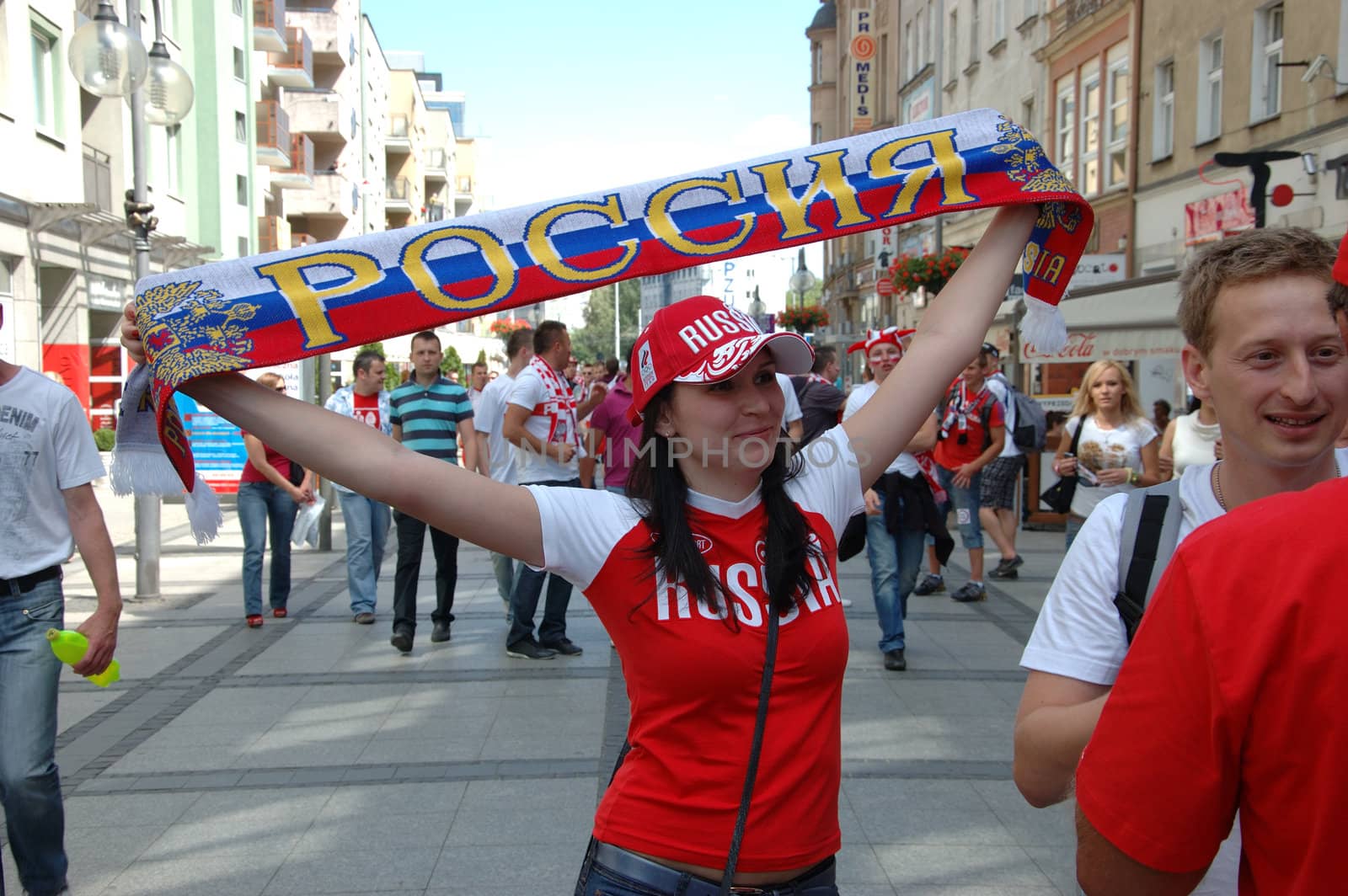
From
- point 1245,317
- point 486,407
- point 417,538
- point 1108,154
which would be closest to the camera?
point 1245,317

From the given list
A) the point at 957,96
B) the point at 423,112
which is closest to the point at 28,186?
the point at 957,96

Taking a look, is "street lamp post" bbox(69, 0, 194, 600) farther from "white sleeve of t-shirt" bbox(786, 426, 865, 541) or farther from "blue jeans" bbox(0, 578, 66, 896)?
"white sleeve of t-shirt" bbox(786, 426, 865, 541)

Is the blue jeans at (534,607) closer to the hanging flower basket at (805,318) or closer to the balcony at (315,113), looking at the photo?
the hanging flower basket at (805,318)

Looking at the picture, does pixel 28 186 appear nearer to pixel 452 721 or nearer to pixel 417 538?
pixel 417 538

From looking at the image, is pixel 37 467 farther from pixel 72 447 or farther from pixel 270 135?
pixel 270 135

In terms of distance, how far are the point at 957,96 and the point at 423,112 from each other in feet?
174

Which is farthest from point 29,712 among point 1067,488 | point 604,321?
point 604,321

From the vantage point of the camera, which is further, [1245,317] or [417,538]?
[417,538]

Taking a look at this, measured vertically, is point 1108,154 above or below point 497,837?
above

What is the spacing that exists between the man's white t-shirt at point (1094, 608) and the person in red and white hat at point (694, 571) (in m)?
0.47

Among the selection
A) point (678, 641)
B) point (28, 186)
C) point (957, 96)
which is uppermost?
point (957, 96)

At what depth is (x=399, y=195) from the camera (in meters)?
64.4

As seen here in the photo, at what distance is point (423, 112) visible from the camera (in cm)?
7619

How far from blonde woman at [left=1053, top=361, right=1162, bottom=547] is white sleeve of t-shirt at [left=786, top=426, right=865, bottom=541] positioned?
5.14m
